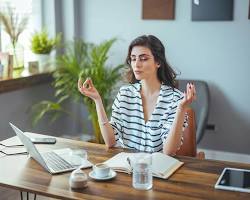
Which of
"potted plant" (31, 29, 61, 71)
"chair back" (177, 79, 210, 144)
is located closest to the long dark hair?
"chair back" (177, 79, 210, 144)

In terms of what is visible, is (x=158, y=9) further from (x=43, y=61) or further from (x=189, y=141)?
(x=189, y=141)

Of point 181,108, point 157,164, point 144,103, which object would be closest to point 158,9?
point 144,103

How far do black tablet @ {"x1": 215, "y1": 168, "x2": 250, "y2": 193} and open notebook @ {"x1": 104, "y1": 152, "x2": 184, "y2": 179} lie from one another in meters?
0.21

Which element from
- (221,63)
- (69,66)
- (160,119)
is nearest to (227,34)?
(221,63)

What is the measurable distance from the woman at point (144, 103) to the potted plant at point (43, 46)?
163 cm

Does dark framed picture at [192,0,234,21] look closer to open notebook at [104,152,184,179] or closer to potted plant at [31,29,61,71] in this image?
potted plant at [31,29,61,71]

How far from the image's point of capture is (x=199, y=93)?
371cm

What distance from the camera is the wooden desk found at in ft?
5.29

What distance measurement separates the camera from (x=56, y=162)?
1.95 meters

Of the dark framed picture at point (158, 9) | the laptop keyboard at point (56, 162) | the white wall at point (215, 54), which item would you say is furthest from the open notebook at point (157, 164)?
the dark framed picture at point (158, 9)

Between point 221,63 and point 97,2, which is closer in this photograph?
point 221,63

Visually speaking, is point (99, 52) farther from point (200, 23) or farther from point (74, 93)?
point (200, 23)

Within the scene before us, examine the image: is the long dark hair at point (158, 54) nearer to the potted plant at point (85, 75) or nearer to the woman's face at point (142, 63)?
the woman's face at point (142, 63)

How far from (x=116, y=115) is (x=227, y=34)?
1672 mm
